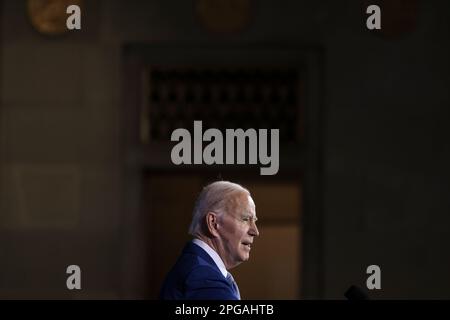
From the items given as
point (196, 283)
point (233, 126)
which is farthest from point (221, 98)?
point (196, 283)

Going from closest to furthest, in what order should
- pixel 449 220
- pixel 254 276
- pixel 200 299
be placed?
pixel 200 299 < pixel 449 220 < pixel 254 276

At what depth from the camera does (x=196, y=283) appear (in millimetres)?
1830

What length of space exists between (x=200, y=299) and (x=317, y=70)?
422cm

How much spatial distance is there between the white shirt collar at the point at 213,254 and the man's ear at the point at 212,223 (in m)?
0.03

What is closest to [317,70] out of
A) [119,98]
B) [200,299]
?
[119,98]

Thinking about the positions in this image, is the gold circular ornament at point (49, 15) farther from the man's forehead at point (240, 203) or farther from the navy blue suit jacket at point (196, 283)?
the navy blue suit jacket at point (196, 283)

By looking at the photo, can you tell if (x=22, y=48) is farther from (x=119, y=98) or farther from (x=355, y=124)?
(x=355, y=124)

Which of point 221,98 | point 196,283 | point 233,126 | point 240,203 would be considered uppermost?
point 221,98

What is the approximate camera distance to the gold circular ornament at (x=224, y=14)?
5801 mm

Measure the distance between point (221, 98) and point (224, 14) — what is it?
0.55 m

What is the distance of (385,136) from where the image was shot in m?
5.85

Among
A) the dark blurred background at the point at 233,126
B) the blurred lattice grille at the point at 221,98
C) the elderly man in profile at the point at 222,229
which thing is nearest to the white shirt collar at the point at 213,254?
the elderly man in profile at the point at 222,229

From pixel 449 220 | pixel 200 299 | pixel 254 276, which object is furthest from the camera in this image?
pixel 254 276

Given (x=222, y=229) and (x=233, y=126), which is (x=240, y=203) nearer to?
(x=222, y=229)
